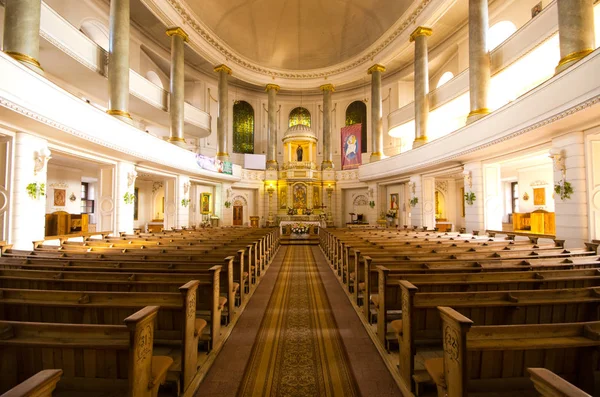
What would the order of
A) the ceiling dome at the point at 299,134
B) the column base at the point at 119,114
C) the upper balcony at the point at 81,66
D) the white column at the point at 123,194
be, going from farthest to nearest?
the ceiling dome at the point at 299,134, the white column at the point at 123,194, the column base at the point at 119,114, the upper balcony at the point at 81,66

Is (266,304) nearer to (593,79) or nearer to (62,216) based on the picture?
(593,79)

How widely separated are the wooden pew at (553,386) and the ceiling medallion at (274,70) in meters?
17.0

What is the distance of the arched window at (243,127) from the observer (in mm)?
22828

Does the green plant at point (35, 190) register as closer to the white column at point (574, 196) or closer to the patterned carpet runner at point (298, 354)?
the patterned carpet runner at point (298, 354)

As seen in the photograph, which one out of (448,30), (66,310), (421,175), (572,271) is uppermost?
(448,30)

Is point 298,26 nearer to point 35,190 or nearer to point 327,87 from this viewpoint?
point 327,87

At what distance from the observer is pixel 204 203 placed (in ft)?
58.1

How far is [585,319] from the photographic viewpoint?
2562mm

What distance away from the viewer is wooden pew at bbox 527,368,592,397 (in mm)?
1089

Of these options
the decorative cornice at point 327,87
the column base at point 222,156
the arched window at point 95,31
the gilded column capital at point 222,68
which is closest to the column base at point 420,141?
the decorative cornice at point 327,87

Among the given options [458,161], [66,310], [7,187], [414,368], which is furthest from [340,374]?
[458,161]

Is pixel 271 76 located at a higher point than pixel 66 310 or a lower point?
higher

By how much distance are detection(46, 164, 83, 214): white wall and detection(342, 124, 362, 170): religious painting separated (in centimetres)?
1544

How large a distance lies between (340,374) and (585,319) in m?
2.24
